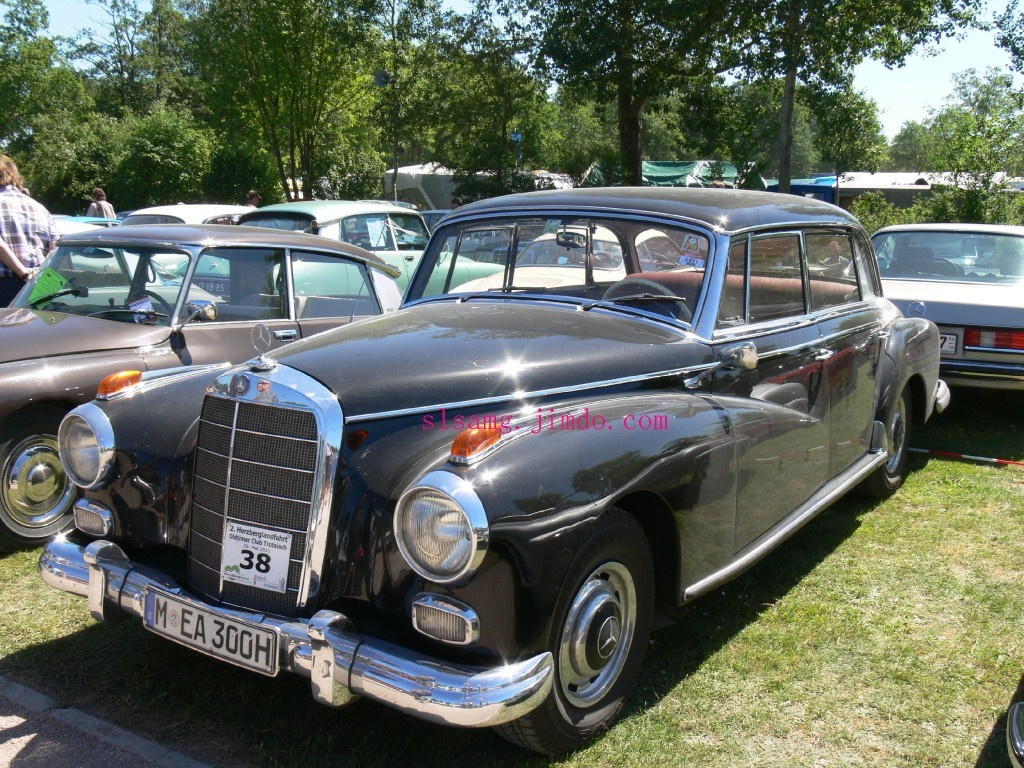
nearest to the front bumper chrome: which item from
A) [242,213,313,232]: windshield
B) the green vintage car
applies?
the green vintage car

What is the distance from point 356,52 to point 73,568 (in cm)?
2472

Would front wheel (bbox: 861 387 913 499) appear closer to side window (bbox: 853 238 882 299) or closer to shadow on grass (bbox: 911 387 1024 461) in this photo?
side window (bbox: 853 238 882 299)

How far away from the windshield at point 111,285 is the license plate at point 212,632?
2.64m

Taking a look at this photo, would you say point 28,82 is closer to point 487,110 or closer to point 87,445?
point 487,110

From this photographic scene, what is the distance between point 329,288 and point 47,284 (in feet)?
5.70

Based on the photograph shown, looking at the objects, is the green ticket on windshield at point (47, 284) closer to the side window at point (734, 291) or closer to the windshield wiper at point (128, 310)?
the windshield wiper at point (128, 310)

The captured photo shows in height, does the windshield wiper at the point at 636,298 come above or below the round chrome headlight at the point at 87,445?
above

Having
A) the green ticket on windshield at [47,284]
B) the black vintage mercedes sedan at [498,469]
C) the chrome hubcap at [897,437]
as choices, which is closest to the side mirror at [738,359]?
the black vintage mercedes sedan at [498,469]

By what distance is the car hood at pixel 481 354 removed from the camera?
2.91 meters

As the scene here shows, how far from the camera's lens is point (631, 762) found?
9.24 feet

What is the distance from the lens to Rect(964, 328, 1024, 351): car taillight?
6439mm

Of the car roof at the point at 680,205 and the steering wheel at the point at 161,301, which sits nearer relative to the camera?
the car roof at the point at 680,205

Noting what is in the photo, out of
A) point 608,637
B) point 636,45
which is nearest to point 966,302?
point 608,637

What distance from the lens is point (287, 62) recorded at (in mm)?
26375
